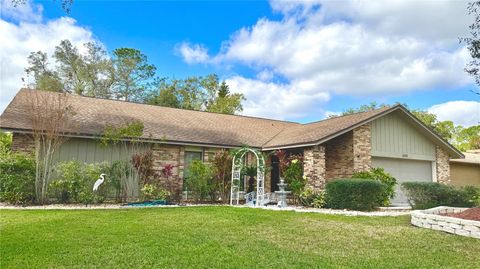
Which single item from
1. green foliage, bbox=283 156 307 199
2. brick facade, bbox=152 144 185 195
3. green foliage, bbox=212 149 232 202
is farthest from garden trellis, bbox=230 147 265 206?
brick facade, bbox=152 144 185 195

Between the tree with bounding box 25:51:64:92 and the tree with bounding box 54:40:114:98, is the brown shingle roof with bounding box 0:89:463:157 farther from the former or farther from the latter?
the tree with bounding box 25:51:64:92

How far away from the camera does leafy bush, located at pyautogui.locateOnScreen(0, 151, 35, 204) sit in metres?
10.6

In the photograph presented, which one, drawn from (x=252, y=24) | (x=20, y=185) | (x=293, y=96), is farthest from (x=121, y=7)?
(x=293, y=96)

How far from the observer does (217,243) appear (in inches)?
234

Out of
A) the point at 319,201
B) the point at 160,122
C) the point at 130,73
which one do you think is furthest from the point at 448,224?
the point at 130,73

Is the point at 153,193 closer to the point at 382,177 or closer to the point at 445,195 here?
the point at 382,177

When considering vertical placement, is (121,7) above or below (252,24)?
below

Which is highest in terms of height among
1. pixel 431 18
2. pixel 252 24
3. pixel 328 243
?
pixel 252 24

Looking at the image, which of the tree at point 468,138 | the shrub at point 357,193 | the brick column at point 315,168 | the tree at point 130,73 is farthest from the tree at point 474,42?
the tree at point 468,138

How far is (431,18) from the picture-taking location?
476 inches

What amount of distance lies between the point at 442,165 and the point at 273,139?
8770 mm

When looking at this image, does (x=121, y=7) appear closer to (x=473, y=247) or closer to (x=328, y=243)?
(x=328, y=243)

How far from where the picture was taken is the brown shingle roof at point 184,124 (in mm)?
13156

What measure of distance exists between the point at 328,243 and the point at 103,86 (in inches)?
1290
